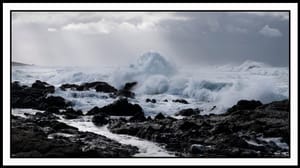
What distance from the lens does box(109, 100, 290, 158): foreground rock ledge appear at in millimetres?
8750

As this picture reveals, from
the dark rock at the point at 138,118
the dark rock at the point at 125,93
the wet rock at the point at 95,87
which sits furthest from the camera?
the wet rock at the point at 95,87

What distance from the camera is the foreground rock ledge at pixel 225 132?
8750 mm

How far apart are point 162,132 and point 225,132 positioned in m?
1.51

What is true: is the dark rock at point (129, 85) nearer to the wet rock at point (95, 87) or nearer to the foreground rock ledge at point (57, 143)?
the wet rock at point (95, 87)

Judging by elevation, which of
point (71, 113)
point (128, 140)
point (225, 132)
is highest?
point (71, 113)

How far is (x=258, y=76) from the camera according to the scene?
41.5ft

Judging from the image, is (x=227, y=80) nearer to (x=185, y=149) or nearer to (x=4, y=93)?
(x=185, y=149)

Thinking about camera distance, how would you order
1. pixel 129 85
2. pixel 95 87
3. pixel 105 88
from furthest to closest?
pixel 95 87
pixel 105 88
pixel 129 85

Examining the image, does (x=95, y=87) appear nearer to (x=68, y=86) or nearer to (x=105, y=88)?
(x=105, y=88)

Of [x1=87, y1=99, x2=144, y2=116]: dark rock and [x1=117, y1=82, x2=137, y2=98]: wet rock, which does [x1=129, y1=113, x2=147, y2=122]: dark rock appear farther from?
[x1=117, y1=82, x2=137, y2=98]: wet rock

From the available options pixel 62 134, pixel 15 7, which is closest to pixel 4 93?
pixel 15 7

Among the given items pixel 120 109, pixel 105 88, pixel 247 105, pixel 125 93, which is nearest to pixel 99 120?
pixel 120 109

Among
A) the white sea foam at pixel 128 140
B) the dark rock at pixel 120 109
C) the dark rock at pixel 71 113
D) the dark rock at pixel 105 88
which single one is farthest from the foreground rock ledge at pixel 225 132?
the dark rock at pixel 105 88

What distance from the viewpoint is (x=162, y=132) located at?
34.7 ft
